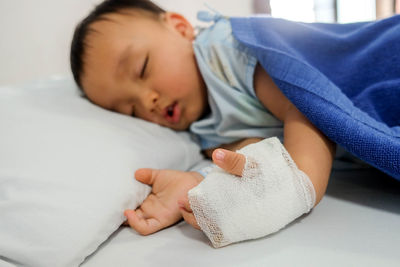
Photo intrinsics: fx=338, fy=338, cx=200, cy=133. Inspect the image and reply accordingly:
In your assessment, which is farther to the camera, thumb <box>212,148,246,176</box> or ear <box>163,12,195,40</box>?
ear <box>163,12,195,40</box>

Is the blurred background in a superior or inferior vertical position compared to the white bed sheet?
superior

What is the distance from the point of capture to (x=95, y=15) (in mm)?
862

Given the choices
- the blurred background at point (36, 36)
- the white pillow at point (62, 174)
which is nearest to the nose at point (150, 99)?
the white pillow at point (62, 174)

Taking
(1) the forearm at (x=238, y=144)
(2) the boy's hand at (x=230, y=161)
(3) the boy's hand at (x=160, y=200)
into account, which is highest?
(2) the boy's hand at (x=230, y=161)

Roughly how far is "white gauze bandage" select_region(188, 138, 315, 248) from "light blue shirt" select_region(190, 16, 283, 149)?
0.99 ft

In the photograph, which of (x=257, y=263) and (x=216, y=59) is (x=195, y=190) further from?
(x=216, y=59)

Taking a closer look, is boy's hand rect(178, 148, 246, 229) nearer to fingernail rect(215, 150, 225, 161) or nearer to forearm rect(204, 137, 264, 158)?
fingernail rect(215, 150, 225, 161)

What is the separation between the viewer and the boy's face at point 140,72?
2.63ft

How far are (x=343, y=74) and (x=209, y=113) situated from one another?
1.18 ft

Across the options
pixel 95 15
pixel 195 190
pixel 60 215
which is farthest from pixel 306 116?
pixel 95 15

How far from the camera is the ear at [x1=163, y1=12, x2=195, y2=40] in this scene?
3.06ft

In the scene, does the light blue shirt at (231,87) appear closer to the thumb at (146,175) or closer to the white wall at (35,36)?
the thumb at (146,175)

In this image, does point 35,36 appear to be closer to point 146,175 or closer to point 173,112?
point 173,112

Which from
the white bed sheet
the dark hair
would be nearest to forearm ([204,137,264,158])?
the white bed sheet
